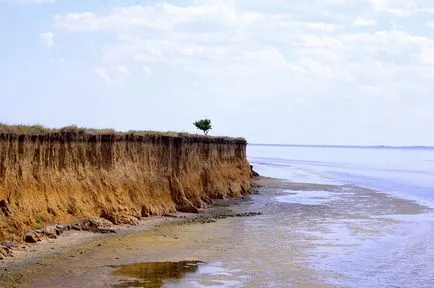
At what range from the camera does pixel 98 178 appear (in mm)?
28469

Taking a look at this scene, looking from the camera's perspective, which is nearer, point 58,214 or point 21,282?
point 21,282

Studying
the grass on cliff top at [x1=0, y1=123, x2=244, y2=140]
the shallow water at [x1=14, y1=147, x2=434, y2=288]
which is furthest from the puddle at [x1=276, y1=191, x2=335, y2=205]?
the grass on cliff top at [x1=0, y1=123, x2=244, y2=140]

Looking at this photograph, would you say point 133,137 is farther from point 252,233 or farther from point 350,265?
point 350,265

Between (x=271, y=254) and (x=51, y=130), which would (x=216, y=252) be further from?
(x=51, y=130)

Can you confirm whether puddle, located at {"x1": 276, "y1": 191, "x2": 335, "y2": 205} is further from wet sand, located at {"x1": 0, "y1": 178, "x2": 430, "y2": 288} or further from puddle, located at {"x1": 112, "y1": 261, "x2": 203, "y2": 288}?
puddle, located at {"x1": 112, "y1": 261, "x2": 203, "y2": 288}

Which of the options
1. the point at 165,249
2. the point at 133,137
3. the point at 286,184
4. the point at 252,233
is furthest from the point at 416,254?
the point at 286,184

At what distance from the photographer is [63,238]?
76.5ft

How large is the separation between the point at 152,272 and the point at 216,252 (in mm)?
3964

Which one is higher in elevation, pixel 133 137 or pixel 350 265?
pixel 133 137

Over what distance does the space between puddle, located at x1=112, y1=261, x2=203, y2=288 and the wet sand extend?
27mm

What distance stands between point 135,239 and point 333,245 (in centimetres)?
747

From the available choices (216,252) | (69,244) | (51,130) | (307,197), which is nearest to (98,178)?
(51,130)

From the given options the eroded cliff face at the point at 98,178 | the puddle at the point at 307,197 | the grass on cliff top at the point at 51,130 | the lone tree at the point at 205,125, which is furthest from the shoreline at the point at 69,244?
the lone tree at the point at 205,125

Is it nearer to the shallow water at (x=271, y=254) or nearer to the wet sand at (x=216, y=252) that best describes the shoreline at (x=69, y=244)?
the wet sand at (x=216, y=252)
